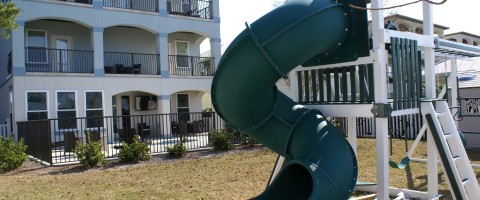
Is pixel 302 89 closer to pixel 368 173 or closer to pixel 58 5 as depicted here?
pixel 368 173

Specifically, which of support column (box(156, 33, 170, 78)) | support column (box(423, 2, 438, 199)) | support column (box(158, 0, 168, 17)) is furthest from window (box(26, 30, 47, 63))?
support column (box(423, 2, 438, 199))

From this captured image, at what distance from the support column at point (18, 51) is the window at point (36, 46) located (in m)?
0.58

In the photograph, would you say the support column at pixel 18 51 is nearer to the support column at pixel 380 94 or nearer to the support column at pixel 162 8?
the support column at pixel 162 8

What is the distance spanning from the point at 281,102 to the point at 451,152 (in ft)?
8.89

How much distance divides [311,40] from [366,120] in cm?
1395

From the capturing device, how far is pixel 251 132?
475 centimetres

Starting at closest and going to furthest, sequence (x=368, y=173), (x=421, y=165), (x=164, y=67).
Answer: (x=368, y=173), (x=421, y=165), (x=164, y=67)

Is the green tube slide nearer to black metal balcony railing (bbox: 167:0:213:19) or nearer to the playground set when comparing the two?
the playground set

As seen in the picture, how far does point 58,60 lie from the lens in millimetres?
18062

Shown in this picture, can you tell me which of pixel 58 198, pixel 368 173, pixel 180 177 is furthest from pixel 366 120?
pixel 58 198

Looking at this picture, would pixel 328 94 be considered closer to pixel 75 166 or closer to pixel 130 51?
pixel 75 166

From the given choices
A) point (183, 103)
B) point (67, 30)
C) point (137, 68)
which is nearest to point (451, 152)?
point (137, 68)

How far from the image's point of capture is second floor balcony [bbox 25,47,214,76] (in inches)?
694

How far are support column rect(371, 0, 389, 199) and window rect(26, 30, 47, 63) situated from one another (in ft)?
51.5
